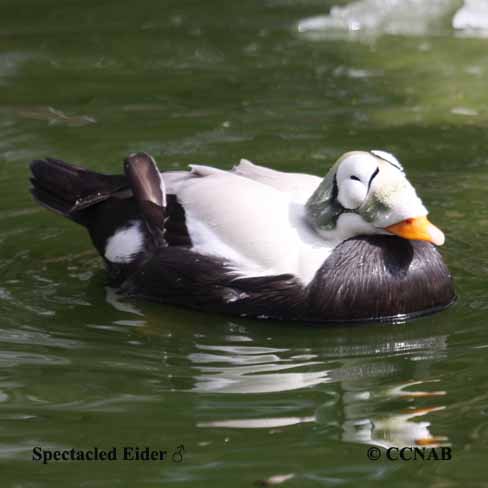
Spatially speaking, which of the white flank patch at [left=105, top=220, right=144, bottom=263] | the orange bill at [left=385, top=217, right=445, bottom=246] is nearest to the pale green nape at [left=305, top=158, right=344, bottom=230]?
the orange bill at [left=385, top=217, right=445, bottom=246]

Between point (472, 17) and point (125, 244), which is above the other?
point (472, 17)

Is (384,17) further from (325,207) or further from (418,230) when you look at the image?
(418,230)

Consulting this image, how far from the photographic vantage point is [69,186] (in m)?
5.73

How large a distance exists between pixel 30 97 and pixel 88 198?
2.64m

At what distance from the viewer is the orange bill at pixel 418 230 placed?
16.2 ft

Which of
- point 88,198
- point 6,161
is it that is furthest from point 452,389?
point 6,161

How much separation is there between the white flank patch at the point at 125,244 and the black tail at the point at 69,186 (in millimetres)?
184

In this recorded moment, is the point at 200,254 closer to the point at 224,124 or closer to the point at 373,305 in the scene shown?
the point at 373,305

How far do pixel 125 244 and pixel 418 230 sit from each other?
4.07ft

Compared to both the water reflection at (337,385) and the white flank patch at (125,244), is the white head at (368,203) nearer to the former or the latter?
the water reflection at (337,385)

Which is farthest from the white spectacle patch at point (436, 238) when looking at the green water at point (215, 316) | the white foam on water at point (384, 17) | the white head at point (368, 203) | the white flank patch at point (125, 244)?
the white foam on water at point (384, 17)

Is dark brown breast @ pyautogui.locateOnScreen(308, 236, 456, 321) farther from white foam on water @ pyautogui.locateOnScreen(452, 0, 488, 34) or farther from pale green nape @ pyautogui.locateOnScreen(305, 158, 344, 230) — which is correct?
white foam on water @ pyautogui.locateOnScreen(452, 0, 488, 34)

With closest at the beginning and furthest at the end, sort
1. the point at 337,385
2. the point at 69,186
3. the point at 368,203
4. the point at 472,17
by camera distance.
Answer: the point at 337,385 < the point at 368,203 < the point at 69,186 < the point at 472,17

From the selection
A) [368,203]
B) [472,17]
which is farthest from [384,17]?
[368,203]
